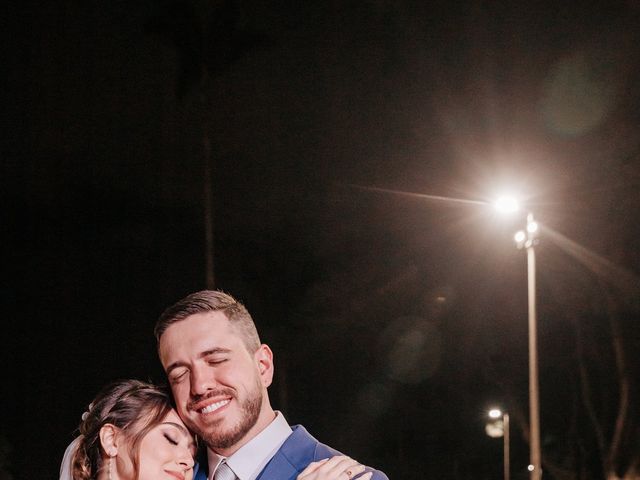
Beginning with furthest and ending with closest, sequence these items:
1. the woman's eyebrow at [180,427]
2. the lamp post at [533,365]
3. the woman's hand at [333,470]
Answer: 1. the lamp post at [533,365]
2. the woman's eyebrow at [180,427]
3. the woman's hand at [333,470]

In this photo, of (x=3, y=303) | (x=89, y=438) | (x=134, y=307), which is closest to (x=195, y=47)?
(x=134, y=307)

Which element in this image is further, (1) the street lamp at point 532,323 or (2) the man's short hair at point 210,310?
(1) the street lamp at point 532,323

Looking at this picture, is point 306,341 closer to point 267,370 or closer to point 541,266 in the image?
point 541,266

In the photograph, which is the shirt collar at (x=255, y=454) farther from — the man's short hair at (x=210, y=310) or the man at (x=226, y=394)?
the man's short hair at (x=210, y=310)

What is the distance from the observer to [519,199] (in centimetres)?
1404

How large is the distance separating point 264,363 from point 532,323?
354 inches

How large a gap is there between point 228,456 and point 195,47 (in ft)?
70.6

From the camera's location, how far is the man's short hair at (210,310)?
4.74 metres

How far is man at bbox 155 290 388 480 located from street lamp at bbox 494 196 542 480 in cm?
871

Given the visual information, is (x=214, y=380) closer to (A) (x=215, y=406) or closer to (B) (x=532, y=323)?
(A) (x=215, y=406)

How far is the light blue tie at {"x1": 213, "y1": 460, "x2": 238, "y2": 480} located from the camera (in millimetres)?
4551

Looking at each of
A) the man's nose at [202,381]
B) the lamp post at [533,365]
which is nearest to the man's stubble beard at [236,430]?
the man's nose at [202,381]

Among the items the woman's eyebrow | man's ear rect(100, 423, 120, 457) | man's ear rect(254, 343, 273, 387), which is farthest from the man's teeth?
→ man's ear rect(100, 423, 120, 457)

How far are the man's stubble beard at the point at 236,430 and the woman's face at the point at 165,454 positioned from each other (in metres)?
0.43
